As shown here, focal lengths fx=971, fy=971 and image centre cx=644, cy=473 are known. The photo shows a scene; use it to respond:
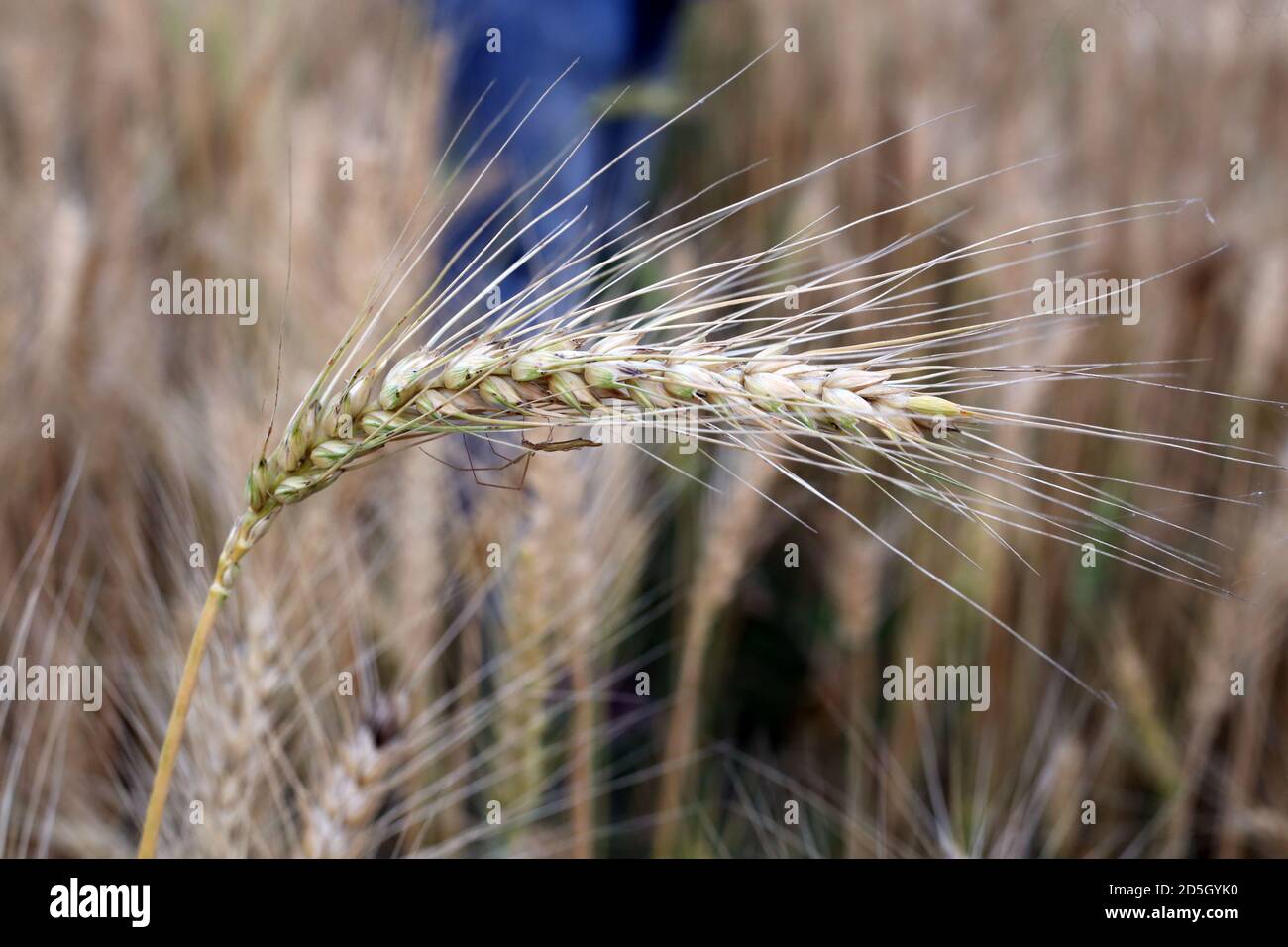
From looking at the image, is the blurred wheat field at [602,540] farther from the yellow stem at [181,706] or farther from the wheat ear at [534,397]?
the wheat ear at [534,397]

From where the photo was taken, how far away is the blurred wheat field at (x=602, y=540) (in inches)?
48.2

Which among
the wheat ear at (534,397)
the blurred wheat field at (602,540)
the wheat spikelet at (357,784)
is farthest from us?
the blurred wheat field at (602,540)

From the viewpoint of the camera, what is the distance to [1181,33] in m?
2.28

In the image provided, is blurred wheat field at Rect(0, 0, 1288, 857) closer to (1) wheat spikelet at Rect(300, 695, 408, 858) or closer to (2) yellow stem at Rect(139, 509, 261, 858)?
(1) wheat spikelet at Rect(300, 695, 408, 858)

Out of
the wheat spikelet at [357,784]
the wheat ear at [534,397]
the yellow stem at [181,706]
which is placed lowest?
the wheat spikelet at [357,784]

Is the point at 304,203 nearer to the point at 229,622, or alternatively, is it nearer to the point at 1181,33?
the point at 229,622

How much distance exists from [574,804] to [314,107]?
4.35ft

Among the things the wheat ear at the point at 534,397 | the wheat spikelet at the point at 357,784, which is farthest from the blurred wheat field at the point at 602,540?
the wheat ear at the point at 534,397

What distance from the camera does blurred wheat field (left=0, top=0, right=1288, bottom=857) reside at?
1.22m

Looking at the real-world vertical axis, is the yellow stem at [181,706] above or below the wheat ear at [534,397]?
below

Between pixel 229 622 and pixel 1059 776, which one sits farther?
pixel 1059 776

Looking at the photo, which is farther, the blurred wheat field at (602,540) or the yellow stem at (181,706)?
the blurred wheat field at (602,540)
